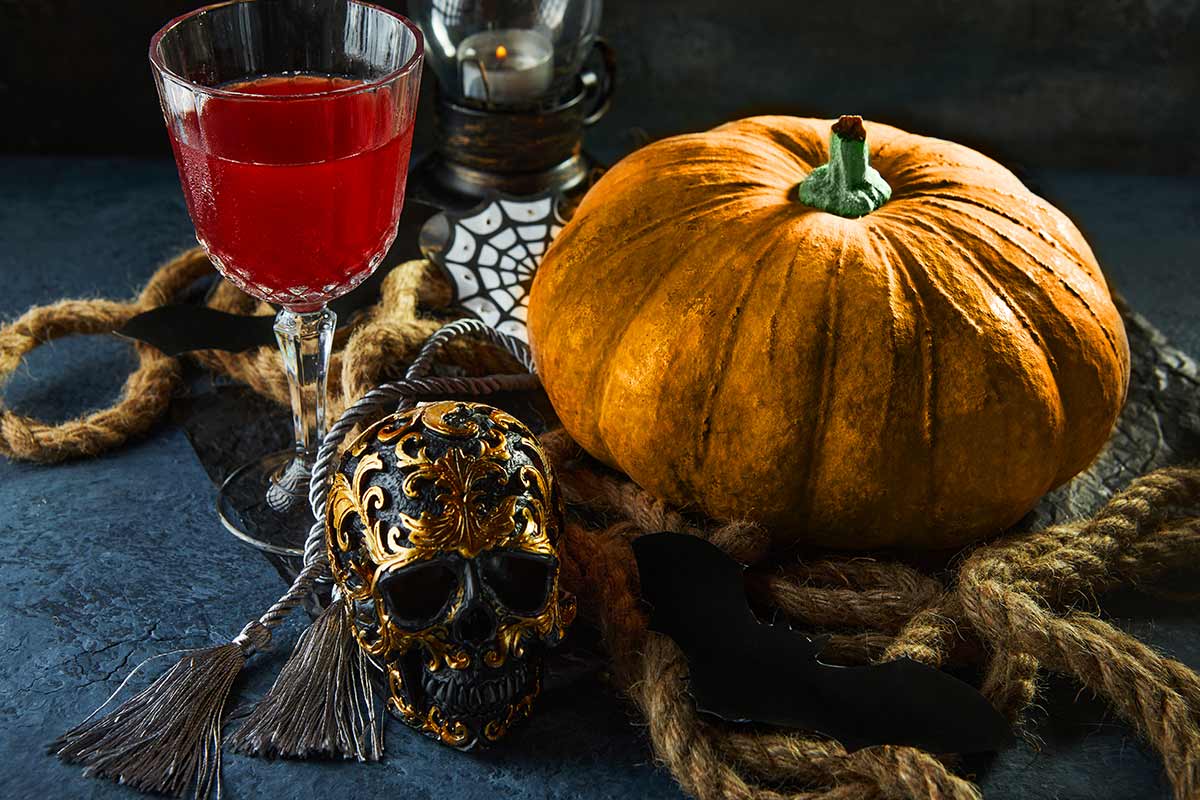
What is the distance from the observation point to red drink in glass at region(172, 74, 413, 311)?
4.18 ft

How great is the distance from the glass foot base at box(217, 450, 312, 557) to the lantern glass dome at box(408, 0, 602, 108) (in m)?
0.78

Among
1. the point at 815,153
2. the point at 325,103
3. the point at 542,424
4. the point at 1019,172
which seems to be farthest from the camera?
the point at 1019,172

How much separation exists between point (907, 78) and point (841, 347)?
146 centimetres

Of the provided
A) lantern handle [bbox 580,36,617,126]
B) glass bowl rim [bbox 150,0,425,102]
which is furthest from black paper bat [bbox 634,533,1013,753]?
lantern handle [bbox 580,36,617,126]

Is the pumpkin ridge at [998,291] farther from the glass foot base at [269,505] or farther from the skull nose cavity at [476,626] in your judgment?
the glass foot base at [269,505]

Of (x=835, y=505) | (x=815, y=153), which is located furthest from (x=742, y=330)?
(x=815, y=153)

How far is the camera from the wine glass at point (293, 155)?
4.20ft

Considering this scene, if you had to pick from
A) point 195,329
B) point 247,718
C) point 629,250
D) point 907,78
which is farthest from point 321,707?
point 907,78

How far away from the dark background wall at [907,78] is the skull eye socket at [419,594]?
1.46 meters

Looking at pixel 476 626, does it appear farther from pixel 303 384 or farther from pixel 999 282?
pixel 999 282

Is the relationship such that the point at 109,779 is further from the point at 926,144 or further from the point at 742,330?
the point at 926,144

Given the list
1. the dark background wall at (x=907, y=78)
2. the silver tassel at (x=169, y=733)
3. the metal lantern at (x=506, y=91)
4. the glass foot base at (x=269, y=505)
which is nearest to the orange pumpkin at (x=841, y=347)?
the glass foot base at (x=269, y=505)

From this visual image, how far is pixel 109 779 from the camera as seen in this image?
1.20 metres

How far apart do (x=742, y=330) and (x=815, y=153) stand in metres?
0.34
